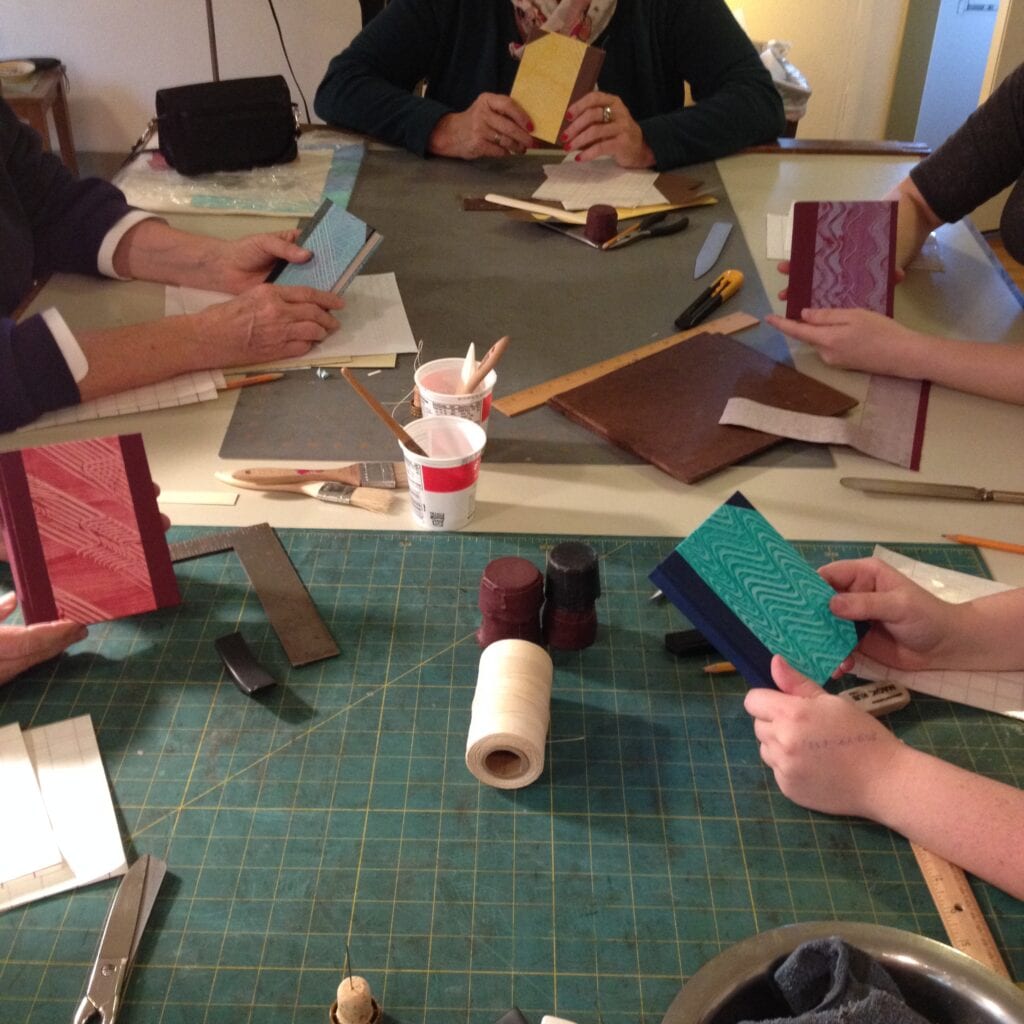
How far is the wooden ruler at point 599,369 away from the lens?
1.52 meters

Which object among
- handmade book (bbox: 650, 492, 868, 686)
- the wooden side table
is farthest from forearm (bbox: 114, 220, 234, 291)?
the wooden side table

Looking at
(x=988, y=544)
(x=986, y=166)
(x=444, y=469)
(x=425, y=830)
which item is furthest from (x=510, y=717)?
(x=986, y=166)

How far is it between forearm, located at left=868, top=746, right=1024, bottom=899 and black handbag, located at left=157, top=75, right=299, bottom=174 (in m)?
1.78

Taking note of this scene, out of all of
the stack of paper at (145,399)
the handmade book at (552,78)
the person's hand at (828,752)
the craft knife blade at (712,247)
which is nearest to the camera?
the person's hand at (828,752)

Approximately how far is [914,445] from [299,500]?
0.85m

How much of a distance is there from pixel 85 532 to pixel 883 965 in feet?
2.91

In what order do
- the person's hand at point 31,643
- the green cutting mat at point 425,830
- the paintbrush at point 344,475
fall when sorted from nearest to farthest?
1. the green cutting mat at point 425,830
2. the person's hand at point 31,643
3. the paintbrush at point 344,475

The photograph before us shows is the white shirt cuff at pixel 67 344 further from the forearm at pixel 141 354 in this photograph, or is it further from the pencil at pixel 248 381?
the pencil at pixel 248 381

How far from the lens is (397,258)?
6.22 feet

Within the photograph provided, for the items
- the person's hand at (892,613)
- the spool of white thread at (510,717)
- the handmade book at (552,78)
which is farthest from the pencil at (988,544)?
the handmade book at (552,78)

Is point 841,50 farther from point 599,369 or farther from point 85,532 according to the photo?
point 85,532

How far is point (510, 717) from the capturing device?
3.15ft

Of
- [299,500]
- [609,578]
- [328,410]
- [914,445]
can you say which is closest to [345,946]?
[609,578]

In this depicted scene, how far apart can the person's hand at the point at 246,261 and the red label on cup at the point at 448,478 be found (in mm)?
651
